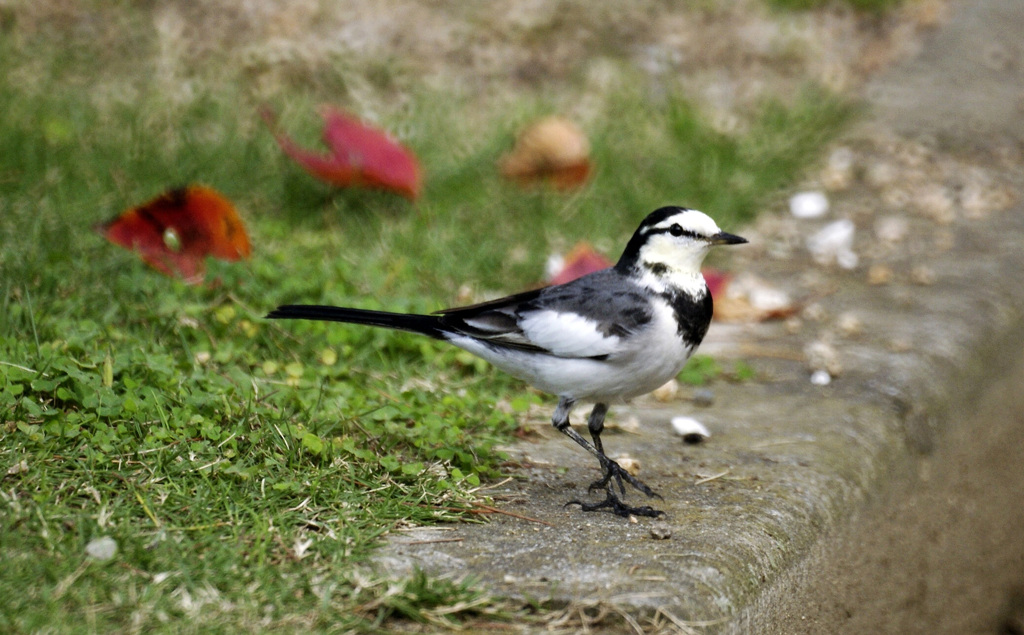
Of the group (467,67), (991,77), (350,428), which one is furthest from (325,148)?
(991,77)

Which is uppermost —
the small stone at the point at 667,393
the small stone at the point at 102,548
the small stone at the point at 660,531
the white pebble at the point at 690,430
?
the small stone at the point at 102,548

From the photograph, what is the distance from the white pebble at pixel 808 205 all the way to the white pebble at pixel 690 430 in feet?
7.21

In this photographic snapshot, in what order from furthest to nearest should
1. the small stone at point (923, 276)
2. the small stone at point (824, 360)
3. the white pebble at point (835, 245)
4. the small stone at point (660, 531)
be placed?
the white pebble at point (835, 245) → the small stone at point (923, 276) → the small stone at point (824, 360) → the small stone at point (660, 531)

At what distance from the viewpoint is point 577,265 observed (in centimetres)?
417

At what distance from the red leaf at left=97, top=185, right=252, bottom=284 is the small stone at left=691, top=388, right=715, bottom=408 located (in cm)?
167

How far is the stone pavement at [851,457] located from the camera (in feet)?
8.13

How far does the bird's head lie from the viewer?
306 cm

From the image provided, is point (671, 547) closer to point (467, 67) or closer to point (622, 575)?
point (622, 575)

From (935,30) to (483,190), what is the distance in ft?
11.2

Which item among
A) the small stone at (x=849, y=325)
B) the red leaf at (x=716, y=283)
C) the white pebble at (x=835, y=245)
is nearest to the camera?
the small stone at (x=849, y=325)

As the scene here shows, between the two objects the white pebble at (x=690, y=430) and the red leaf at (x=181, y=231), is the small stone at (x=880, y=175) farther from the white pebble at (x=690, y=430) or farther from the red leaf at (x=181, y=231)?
the red leaf at (x=181, y=231)

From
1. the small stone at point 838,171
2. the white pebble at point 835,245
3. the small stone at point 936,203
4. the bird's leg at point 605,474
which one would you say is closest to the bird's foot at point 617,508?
the bird's leg at point 605,474

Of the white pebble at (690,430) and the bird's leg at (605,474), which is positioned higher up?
the bird's leg at (605,474)

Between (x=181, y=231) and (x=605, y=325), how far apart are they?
1.79m
